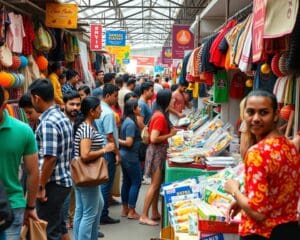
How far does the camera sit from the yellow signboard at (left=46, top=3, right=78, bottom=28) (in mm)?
7023

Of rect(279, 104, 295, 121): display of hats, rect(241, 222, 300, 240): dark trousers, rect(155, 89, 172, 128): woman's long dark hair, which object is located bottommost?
rect(241, 222, 300, 240): dark trousers

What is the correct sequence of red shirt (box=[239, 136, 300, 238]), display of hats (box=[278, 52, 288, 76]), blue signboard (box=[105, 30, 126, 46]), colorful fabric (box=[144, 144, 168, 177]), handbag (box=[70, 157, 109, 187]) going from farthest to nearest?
blue signboard (box=[105, 30, 126, 46]), colorful fabric (box=[144, 144, 168, 177]), handbag (box=[70, 157, 109, 187]), display of hats (box=[278, 52, 288, 76]), red shirt (box=[239, 136, 300, 238])

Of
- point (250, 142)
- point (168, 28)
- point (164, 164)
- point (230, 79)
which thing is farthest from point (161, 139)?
point (168, 28)

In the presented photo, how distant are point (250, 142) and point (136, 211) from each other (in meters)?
4.29

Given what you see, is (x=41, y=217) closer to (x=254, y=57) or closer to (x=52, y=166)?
(x=52, y=166)

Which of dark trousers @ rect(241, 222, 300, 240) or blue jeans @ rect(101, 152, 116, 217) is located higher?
dark trousers @ rect(241, 222, 300, 240)

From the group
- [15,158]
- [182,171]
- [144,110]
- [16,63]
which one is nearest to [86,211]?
[182,171]

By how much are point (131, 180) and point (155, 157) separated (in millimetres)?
672

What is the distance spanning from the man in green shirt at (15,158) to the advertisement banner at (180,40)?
35.3 ft

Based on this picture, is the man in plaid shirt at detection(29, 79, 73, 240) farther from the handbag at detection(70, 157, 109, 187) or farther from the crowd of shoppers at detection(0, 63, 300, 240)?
the handbag at detection(70, 157, 109, 187)

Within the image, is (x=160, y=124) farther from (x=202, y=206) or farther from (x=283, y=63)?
(x=283, y=63)

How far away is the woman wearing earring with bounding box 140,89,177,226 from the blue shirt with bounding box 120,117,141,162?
1.02ft

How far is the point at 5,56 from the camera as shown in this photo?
18.4 feet

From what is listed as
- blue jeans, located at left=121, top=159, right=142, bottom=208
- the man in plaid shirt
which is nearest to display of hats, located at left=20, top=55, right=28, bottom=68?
blue jeans, located at left=121, top=159, right=142, bottom=208
